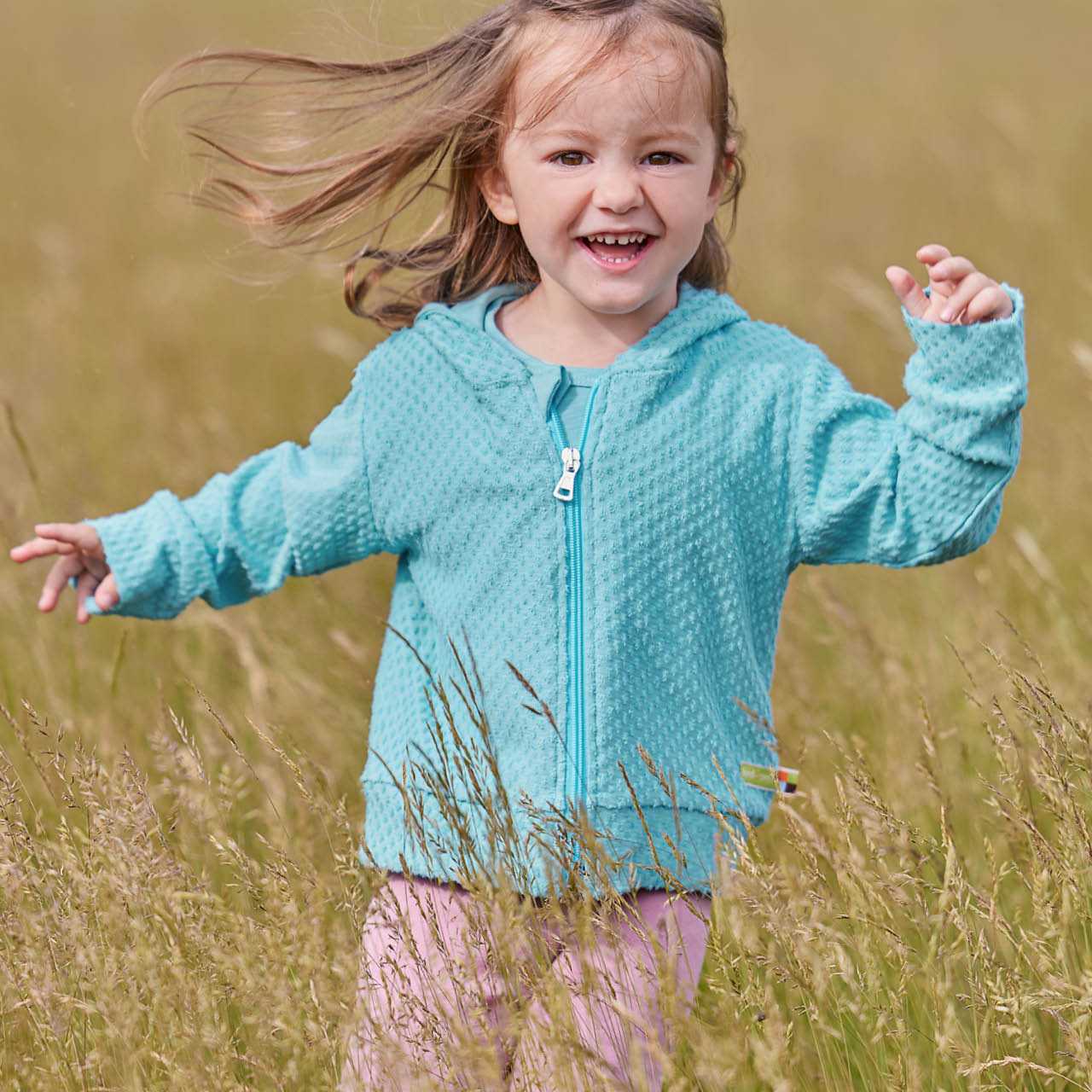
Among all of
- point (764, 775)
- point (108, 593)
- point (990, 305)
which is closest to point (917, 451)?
point (990, 305)

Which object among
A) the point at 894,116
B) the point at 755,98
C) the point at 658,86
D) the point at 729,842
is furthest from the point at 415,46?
the point at 755,98

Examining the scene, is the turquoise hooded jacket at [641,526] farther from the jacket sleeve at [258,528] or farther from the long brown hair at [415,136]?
the long brown hair at [415,136]

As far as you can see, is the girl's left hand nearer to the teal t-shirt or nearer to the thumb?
the thumb

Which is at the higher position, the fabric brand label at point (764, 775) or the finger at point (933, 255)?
the finger at point (933, 255)

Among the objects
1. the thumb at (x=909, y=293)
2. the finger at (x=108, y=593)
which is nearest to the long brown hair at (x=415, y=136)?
the thumb at (x=909, y=293)

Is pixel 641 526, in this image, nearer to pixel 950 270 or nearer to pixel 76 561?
pixel 950 270

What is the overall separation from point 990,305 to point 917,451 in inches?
8.8

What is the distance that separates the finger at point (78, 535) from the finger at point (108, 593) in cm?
6

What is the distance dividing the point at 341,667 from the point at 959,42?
11175mm

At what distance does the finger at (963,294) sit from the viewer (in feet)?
8.11

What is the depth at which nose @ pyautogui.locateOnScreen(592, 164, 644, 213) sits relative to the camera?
8.37 ft

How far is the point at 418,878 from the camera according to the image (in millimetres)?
2660

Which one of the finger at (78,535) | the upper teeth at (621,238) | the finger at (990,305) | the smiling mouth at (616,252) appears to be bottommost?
the finger at (78,535)

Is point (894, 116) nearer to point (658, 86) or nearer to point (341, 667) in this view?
point (341, 667)
